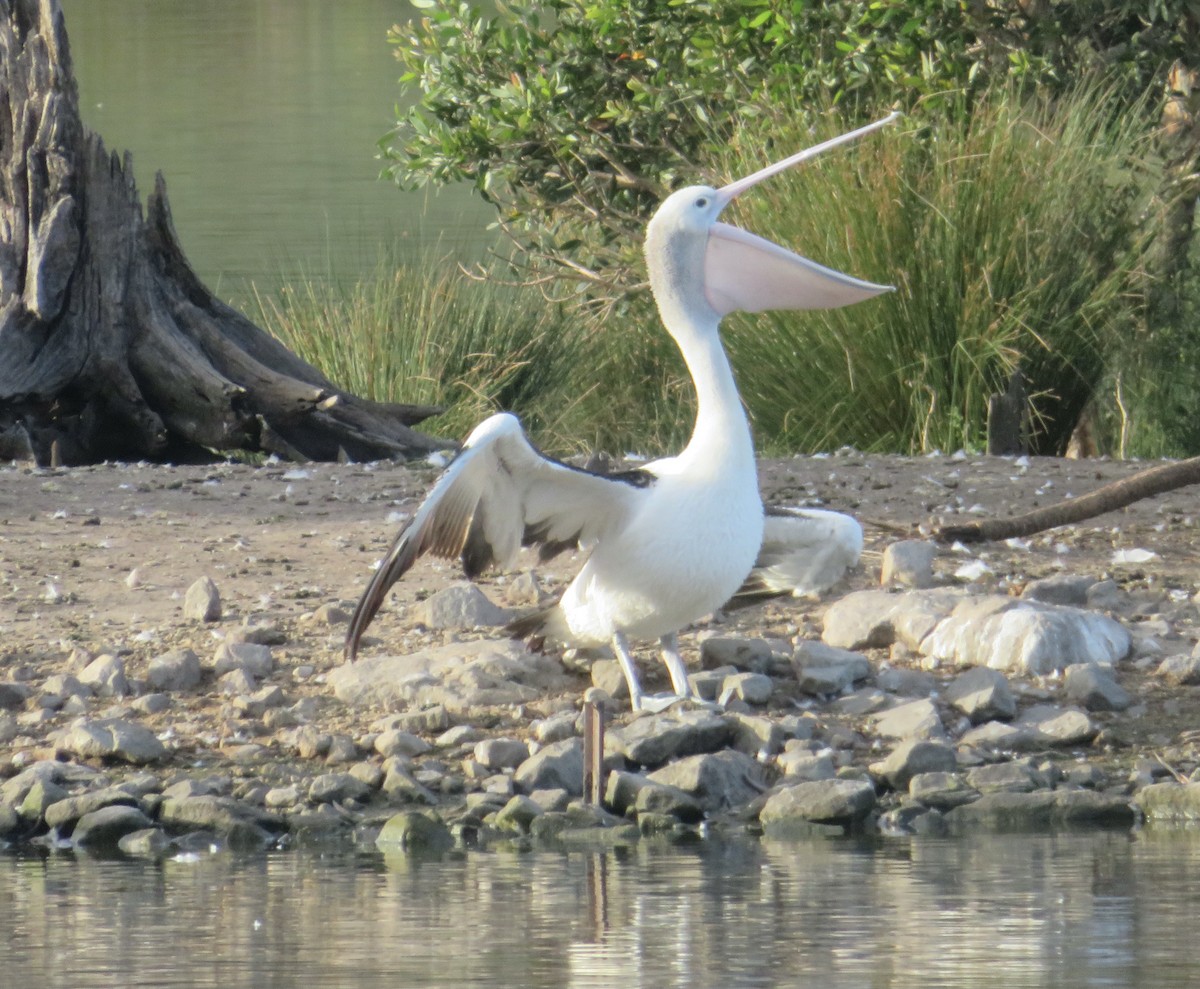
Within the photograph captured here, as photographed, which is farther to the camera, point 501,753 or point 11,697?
point 11,697

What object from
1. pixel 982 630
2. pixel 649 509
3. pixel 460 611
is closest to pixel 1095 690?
pixel 982 630

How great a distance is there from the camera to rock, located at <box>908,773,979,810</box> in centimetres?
427

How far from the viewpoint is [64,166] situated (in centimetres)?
759

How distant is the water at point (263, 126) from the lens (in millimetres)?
19984

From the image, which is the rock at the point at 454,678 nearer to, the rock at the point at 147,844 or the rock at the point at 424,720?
the rock at the point at 424,720

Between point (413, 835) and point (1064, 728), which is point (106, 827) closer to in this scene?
point (413, 835)

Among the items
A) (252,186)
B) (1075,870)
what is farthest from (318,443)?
(252,186)

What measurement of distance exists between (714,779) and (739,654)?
2.34 feet

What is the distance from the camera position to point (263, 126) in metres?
37.4

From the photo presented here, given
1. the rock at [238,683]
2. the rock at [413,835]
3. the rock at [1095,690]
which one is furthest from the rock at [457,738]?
the rock at [1095,690]

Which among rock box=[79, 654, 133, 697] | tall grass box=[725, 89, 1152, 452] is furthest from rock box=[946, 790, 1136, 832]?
tall grass box=[725, 89, 1152, 452]

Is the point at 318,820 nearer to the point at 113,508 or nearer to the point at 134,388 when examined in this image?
the point at 113,508

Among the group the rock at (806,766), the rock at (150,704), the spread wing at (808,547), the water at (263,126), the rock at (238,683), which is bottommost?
the rock at (806,766)

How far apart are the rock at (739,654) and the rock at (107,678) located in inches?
54.1
